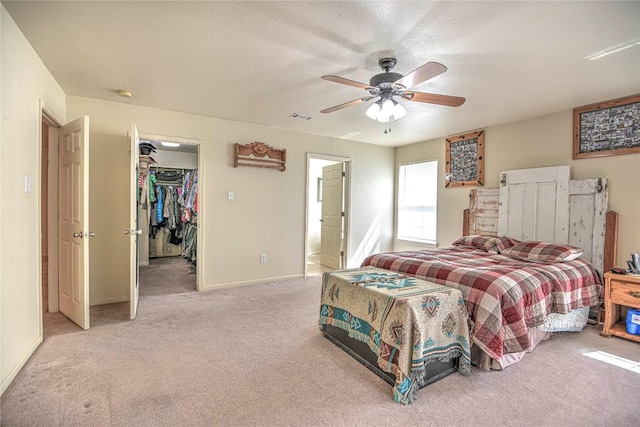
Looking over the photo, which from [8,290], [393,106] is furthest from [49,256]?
[393,106]

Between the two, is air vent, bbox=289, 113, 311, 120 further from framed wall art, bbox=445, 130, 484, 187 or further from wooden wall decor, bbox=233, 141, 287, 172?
framed wall art, bbox=445, 130, 484, 187

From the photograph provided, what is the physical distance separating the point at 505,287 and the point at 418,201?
3.49 metres

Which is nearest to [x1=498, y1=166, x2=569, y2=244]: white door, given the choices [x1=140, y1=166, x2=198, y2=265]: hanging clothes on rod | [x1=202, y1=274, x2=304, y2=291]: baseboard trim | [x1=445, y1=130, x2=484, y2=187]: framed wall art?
[x1=445, y1=130, x2=484, y2=187]: framed wall art

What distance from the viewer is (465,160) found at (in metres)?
4.78

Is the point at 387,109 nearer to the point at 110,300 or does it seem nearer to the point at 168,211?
the point at 110,300

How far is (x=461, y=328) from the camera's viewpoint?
7.27 feet

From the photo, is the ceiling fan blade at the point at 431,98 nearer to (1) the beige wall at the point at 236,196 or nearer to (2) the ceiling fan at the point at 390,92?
(2) the ceiling fan at the point at 390,92

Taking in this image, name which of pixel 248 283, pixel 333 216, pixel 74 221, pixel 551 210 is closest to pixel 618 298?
pixel 551 210

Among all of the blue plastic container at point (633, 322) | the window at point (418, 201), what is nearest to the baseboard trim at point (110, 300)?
the window at point (418, 201)

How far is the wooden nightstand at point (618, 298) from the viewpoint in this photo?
8.98ft

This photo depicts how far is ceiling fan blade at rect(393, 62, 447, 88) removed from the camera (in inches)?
76.4

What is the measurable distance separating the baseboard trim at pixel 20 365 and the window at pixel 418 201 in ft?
16.9

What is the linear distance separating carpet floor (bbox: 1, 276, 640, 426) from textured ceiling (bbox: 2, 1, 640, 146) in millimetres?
2414

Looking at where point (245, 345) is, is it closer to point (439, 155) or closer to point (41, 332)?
point (41, 332)
